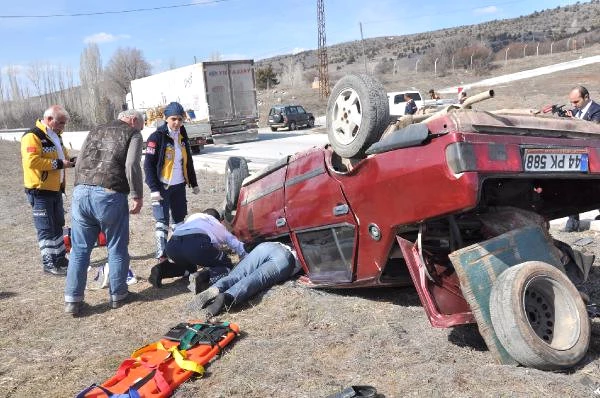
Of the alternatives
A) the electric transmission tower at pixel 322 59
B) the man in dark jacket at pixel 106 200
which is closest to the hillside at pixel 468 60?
the electric transmission tower at pixel 322 59

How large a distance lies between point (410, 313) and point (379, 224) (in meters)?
0.83

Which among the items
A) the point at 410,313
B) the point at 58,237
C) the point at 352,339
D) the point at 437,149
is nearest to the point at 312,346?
the point at 352,339

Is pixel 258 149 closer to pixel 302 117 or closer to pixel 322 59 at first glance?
pixel 302 117

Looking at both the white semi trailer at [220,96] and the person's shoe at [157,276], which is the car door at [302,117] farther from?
the person's shoe at [157,276]

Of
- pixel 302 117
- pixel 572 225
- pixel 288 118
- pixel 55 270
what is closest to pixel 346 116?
pixel 572 225

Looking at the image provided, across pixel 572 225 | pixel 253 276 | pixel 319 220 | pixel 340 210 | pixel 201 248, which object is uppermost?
pixel 340 210

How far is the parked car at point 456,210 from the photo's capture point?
2.88 metres

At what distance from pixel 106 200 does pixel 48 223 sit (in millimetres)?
1700

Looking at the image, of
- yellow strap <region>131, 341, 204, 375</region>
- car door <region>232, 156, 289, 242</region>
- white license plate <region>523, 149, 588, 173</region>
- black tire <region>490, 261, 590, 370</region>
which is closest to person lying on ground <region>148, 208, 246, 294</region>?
car door <region>232, 156, 289, 242</region>

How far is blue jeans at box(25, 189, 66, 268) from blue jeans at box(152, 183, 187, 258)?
3.71 ft

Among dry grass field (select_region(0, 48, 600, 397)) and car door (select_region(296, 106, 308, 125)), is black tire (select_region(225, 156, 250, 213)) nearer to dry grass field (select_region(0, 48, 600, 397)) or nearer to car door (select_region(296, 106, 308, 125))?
dry grass field (select_region(0, 48, 600, 397))

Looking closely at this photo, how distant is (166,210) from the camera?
579cm

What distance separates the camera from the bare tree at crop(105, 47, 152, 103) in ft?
182

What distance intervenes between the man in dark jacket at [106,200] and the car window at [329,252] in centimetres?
158
